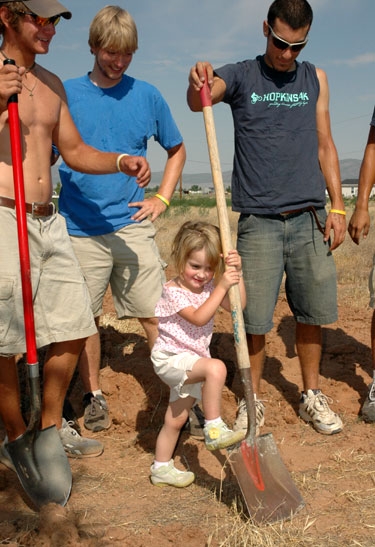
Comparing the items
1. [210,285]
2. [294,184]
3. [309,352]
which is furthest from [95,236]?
[309,352]

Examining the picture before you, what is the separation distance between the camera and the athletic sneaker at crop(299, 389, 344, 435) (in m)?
4.19

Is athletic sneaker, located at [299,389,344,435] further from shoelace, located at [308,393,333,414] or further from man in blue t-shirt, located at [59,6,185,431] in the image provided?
man in blue t-shirt, located at [59,6,185,431]

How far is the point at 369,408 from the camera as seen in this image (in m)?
4.36

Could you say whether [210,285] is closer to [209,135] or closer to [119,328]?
[209,135]

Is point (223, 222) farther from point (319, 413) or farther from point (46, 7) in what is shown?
point (319, 413)

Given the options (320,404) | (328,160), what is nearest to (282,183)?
(328,160)

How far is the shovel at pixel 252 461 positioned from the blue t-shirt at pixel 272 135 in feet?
2.01

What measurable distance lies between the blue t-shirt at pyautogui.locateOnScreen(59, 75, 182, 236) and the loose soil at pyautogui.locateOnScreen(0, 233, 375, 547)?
128 cm

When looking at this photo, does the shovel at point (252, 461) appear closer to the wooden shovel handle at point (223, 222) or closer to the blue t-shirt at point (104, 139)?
the wooden shovel handle at point (223, 222)

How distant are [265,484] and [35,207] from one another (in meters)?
1.79

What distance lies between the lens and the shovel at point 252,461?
3.08 metres


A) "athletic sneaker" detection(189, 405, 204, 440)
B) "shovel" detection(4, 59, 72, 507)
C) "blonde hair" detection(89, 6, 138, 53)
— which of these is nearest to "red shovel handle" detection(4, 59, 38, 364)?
"shovel" detection(4, 59, 72, 507)

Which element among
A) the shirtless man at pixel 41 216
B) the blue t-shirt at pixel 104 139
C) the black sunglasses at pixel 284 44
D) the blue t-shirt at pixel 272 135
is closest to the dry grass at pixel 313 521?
the shirtless man at pixel 41 216

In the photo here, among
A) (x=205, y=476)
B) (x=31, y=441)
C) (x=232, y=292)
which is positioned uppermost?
(x=232, y=292)
